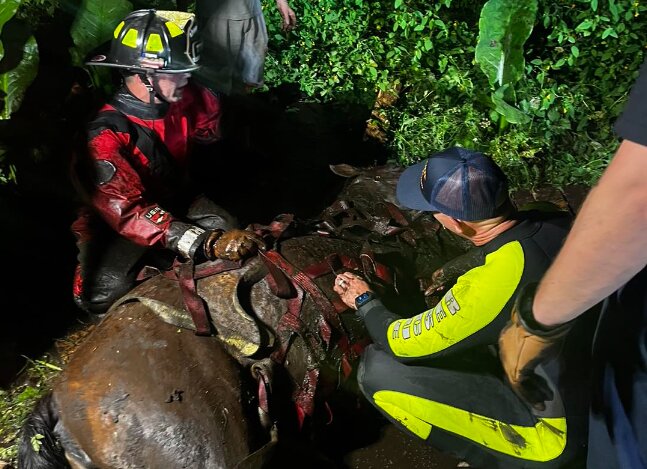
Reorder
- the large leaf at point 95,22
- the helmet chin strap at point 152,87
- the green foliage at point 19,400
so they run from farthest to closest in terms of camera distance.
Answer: the large leaf at point 95,22 < the helmet chin strap at point 152,87 < the green foliage at point 19,400

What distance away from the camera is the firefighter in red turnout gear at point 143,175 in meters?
3.24

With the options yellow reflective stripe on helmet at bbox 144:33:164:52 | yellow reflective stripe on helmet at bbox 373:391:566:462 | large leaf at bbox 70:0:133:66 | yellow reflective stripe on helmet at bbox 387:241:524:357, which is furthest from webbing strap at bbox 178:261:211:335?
large leaf at bbox 70:0:133:66

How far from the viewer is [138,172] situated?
3533mm

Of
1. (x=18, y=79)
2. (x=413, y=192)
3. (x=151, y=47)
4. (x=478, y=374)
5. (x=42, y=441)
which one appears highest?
(x=151, y=47)

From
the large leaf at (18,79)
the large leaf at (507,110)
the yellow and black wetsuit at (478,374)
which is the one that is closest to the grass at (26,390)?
the large leaf at (18,79)

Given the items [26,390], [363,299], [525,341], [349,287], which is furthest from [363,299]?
[26,390]

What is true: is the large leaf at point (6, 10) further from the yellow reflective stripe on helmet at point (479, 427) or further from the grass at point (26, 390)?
the yellow reflective stripe on helmet at point (479, 427)

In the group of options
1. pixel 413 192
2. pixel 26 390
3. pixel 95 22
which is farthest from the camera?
pixel 95 22

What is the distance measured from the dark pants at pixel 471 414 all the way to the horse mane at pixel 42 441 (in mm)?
1501

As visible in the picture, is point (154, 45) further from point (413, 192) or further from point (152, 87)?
point (413, 192)

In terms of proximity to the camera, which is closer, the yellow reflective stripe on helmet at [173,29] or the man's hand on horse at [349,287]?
the man's hand on horse at [349,287]

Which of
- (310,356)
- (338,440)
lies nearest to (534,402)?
(310,356)

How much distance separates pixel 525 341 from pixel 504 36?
13.0ft

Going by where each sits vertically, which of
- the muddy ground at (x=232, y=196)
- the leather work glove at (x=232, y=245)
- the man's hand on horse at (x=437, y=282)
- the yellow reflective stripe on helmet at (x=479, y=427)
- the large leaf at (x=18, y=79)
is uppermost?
the large leaf at (x=18, y=79)
